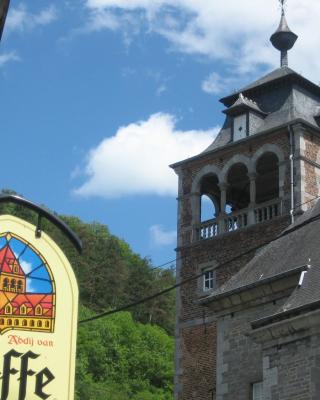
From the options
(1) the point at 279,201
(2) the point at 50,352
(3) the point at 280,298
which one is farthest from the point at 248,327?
(2) the point at 50,352

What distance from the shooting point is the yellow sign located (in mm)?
6309

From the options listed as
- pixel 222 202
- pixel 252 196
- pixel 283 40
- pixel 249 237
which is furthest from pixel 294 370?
pixel 283 40

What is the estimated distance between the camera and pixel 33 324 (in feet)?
21.3

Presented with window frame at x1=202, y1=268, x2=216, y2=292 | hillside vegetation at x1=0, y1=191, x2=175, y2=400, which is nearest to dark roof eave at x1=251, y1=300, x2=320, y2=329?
window frame at x1=202, y1=268, x2=216, y2=292

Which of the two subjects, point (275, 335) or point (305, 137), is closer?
point (275, 335)

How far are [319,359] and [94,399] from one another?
129ft

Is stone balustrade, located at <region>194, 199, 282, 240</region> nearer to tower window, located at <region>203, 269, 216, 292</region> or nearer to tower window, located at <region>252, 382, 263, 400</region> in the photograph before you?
tower window, located at <region>203, 269, 216, 292</region>

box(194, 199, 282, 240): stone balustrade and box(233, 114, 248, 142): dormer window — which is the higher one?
box(233, 114, 248, 142): dormer window

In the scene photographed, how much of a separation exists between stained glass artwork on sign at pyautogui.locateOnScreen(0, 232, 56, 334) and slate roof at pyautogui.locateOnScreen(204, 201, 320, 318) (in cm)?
955

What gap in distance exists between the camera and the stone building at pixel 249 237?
1781 cm

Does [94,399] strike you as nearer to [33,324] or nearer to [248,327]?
[248,327]

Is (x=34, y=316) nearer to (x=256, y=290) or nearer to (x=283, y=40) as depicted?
(x=256, y=290)

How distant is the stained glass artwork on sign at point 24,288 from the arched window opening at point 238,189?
23546 millimetres

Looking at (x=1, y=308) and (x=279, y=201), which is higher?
(x=279, y=201)
